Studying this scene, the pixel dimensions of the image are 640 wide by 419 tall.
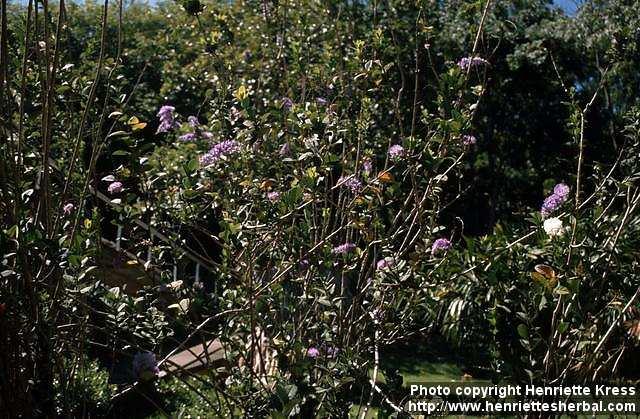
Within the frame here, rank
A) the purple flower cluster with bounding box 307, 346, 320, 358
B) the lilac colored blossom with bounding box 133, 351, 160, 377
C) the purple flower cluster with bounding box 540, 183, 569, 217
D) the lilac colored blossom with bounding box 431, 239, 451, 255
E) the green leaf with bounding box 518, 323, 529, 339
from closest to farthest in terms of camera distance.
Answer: the lilac colored blossom with bounding box 133, 351, 160, 377
the green leaf with bounding box 518, 323, 529, 339
the purple flower cluster with bounding box 307, 346, 320, 358
the lilac colored blossom with bounding box 431, 239, 451, 255
the purple flower cluster with bounding box 540, 183, 569, 217

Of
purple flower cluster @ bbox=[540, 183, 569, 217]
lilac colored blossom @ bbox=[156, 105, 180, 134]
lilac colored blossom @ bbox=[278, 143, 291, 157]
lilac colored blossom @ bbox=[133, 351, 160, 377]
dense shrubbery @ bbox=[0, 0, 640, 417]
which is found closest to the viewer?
dense shrubbery @ bbox=[0, 0, 640, 417]

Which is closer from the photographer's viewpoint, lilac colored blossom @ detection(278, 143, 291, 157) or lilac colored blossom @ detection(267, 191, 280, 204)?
lilac colored blossom @ detection(267, 191, 280, 204)

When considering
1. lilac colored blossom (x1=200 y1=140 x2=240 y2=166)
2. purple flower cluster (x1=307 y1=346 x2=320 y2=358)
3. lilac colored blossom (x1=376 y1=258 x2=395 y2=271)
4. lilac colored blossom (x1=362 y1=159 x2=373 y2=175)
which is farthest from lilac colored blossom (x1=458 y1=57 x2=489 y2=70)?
purple flower cluster (x1=307 y1=346 x2=320 y2=358)

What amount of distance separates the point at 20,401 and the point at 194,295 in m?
0.60

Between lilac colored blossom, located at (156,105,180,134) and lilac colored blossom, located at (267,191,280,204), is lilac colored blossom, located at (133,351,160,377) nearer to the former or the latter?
lilac colored blossom, located at (267,191,280,204)

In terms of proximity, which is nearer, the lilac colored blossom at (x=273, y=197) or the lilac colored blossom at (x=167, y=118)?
the lilac colored blossom at (x=273, y=197)

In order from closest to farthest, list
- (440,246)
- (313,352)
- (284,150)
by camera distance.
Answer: (313,352) < (440,246) < (284,150)

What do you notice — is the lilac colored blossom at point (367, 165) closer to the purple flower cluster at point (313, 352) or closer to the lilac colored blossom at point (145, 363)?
the purple flower cluster at point (313, 352)

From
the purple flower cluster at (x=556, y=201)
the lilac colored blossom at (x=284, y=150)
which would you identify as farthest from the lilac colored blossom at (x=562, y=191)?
the lilac colored blossom at (x=284, y=150)

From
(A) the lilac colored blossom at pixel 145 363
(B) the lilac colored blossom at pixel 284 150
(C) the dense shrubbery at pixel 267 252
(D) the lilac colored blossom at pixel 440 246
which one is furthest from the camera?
(B) the lilac colored blossom at pixel 284 150

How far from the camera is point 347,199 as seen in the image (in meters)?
3.24

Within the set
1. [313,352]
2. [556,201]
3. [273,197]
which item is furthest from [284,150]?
[556,201]

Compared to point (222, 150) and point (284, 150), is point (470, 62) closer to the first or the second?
point (284, 150)

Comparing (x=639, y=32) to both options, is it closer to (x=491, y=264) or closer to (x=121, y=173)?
(x=491, y=264)
